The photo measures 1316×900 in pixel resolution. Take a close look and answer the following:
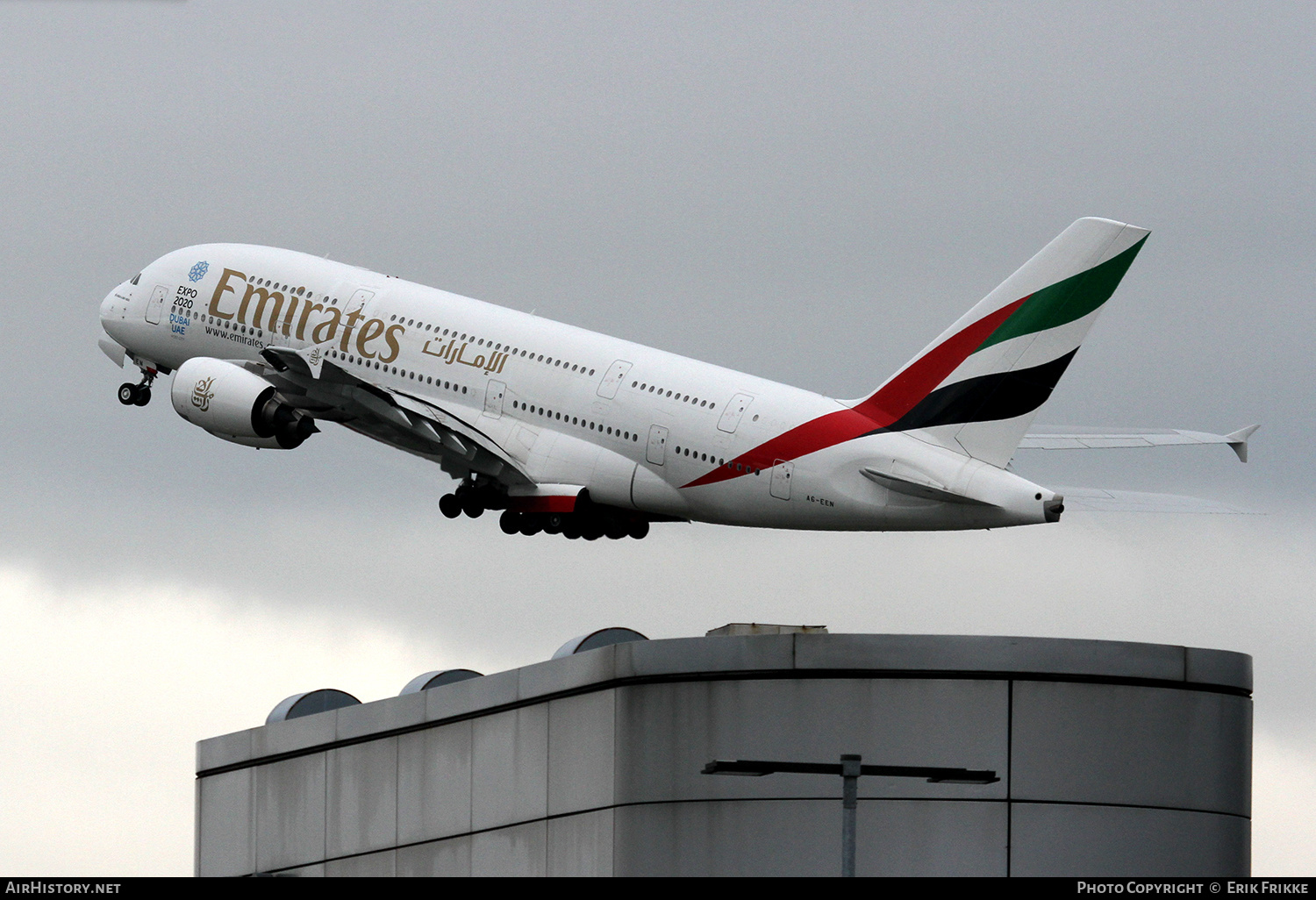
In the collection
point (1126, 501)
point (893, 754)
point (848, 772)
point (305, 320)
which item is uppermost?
point (305, 320)

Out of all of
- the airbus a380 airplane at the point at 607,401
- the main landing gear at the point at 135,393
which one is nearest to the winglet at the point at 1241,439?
the airbus a380 airplane at the point at 607,401

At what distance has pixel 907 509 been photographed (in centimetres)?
6525

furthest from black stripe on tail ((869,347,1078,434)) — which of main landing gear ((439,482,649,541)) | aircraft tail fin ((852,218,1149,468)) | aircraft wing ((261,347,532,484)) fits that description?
aircraft wing ((261,347,532,484))

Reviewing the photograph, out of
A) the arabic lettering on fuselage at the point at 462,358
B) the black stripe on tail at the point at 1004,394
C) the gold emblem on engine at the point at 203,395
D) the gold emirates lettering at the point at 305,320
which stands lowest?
the black stripe on tail at the point at 1004,394

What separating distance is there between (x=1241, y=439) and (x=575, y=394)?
18921mm

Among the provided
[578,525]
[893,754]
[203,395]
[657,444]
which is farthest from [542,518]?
[893,754]

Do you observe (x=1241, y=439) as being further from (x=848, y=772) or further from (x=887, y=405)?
(x=848, y=772)

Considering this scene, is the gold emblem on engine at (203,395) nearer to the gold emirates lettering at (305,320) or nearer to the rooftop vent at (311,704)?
the gold emirates lettering at (305,320)

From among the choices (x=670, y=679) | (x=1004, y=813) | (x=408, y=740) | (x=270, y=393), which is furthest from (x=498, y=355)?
(x=1004, y=813)

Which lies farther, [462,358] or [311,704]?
[462,358]

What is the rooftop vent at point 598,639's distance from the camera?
5581cm

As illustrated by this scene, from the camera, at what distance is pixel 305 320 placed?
74875mm

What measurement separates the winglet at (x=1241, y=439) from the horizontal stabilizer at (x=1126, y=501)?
4.92m
